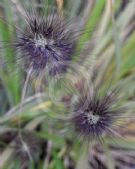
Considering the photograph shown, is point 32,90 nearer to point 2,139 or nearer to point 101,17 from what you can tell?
point 2,139

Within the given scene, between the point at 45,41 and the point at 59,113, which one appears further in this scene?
the point at 59,113

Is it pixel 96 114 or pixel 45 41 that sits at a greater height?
pixel 45 41

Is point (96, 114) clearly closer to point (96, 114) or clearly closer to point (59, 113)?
point (96, 114)

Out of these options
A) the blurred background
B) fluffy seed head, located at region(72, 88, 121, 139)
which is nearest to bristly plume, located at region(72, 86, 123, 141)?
fluffy seed head, located at region(72, 88, 121, 139)

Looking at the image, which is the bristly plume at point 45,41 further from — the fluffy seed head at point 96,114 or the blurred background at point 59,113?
the blurred background at point 59,113

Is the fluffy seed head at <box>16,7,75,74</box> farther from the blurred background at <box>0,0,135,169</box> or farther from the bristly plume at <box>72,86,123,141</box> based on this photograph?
the blurred background at <box>0,0,135,169</box>

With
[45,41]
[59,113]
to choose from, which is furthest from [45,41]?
[59,113]
